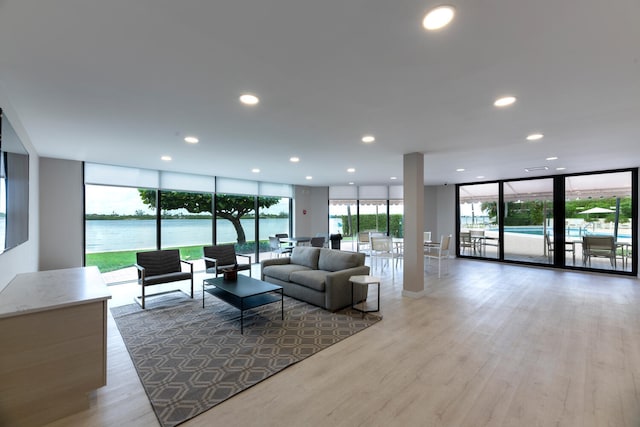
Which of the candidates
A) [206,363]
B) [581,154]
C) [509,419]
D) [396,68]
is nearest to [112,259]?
[206,363]

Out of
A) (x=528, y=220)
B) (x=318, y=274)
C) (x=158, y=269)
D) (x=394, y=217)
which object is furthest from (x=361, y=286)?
(x=528, y=220)

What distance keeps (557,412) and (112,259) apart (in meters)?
7.64

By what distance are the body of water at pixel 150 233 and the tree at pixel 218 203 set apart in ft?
0.63

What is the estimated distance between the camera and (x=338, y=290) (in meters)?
3.98

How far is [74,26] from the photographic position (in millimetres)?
1515

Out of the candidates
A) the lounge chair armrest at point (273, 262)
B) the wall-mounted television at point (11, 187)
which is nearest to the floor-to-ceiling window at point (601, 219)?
the lounge chair armrest at point (273, 262)

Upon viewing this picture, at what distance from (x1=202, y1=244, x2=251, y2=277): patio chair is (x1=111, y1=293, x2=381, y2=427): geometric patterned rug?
0.72 m

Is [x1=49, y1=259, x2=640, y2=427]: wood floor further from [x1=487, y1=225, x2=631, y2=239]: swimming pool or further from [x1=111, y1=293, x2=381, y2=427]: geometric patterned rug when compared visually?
[x1=487, y1=225, x2=631, y2=239]: swimming pool

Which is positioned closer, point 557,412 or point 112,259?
point 557,412

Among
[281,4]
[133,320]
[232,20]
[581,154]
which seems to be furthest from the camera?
[581,154]

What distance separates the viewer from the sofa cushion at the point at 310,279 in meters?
4.05

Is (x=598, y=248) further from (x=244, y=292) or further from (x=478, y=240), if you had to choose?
(x=244, y=292)

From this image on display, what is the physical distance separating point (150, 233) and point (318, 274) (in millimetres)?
4414

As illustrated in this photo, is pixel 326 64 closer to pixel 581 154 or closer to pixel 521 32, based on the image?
pixel 521 32
